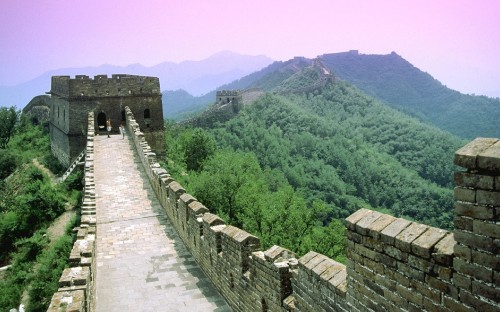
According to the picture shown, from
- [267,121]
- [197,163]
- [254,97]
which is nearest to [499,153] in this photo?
[197,163]

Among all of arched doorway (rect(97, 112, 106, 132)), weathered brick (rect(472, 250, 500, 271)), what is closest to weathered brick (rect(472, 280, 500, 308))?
weathered brick (rect(472, 250, 500, 271))

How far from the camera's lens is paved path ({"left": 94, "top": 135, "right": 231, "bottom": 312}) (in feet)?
27.7

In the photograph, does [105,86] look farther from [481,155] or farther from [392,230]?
[481,155]

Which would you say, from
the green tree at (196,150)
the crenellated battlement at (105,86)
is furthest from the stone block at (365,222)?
the crenellated battlement at (105,86)

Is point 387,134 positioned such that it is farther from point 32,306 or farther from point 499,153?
point 499,153

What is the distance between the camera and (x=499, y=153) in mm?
2609

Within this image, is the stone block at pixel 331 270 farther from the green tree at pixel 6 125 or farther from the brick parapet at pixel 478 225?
the green tree at pixel 6 125

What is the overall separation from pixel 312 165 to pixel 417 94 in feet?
239

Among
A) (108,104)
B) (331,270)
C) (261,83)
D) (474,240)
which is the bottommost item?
(331,270)

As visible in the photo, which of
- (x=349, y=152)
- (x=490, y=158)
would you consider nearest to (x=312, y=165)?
(x=349, y=152)

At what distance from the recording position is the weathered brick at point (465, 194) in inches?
108

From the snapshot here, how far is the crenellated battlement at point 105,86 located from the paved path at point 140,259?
11.7 metres

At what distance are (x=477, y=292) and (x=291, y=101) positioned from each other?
72109mm

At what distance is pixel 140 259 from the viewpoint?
10203 mm
